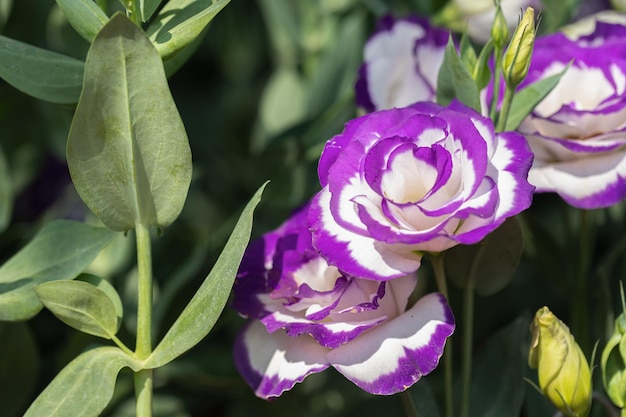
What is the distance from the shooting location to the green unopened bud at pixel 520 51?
Answer: 20.4 inches

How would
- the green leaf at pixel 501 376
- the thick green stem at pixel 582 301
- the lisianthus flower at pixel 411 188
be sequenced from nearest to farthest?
the lisianthus flower at pixel 411 188 → the green leaf at pixel 501 376 → the thick green stem at pixel 582 301

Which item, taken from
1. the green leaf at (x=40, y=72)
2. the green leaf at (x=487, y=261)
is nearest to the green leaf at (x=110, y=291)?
the green leaf at (x=40, y=72)

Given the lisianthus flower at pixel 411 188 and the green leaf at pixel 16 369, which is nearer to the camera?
the lisianthus flower at pixel 411 188

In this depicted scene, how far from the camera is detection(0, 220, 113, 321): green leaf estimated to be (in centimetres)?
56

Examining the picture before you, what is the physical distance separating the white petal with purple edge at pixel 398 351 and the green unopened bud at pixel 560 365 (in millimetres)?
56

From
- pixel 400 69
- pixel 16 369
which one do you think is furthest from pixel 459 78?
pixel 16 369

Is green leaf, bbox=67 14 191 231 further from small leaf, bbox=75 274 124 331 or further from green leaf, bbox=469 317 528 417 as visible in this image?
green leaf, bbox=469 317 528 417

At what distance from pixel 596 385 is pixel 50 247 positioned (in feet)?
1.40

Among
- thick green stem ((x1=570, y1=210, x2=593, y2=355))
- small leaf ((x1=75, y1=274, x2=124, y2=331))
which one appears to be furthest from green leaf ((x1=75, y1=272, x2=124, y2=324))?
thick green stem ((x1=570, y1=210, x2=593, y2=355))

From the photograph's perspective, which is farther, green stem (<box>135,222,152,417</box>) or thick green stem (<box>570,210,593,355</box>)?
thick green stem (<box>570,210,593,355</box>)

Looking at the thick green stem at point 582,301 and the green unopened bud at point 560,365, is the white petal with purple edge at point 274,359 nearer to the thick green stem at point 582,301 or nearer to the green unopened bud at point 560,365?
the green unopened bud at point 560,365

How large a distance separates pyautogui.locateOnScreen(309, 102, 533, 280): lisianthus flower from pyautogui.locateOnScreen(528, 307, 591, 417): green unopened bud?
7cm

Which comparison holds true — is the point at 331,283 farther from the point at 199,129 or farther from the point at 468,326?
the point at 199,129

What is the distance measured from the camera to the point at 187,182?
1.78 feet
